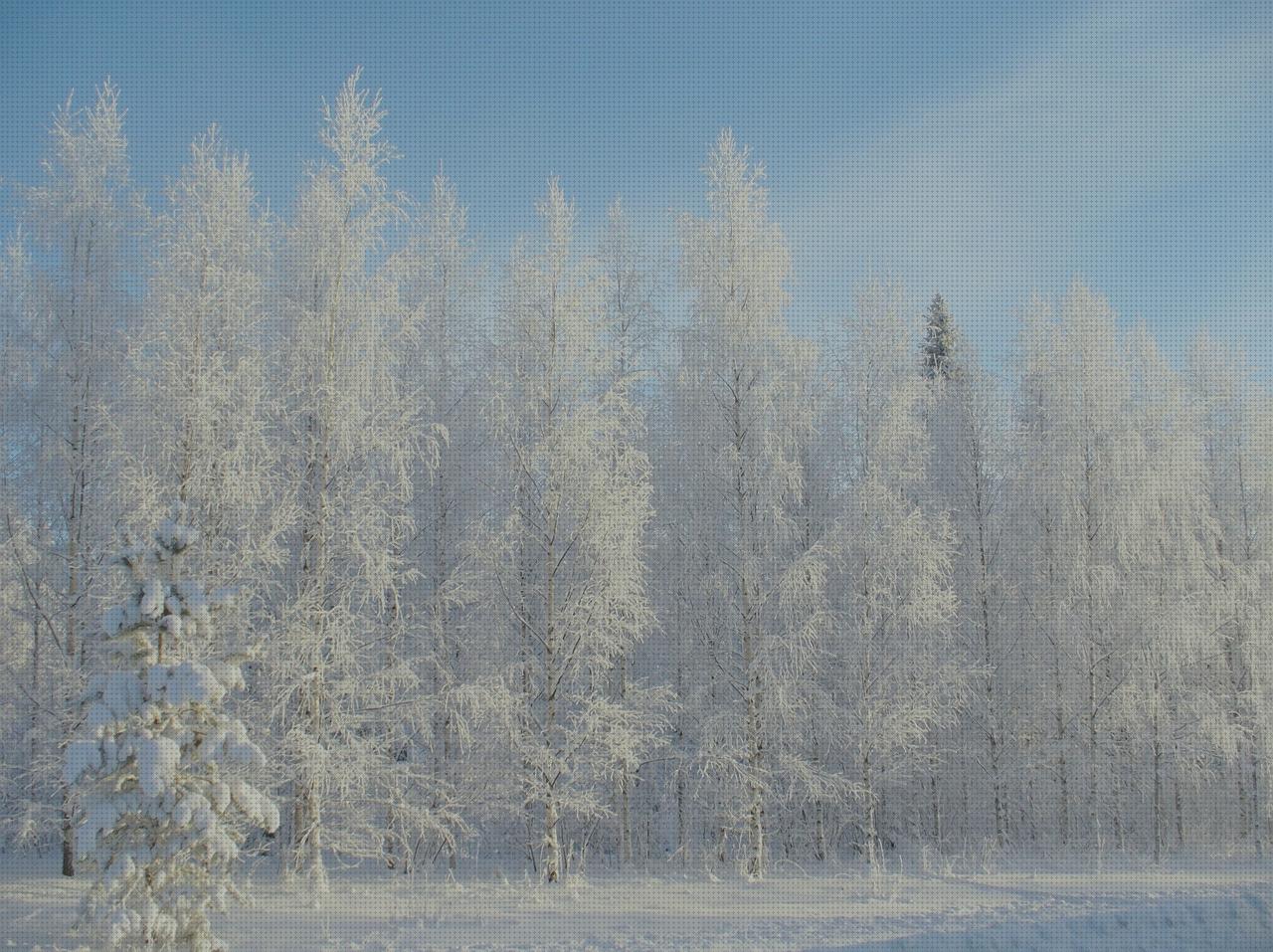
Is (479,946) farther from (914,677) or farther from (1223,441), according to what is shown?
(1223,441)

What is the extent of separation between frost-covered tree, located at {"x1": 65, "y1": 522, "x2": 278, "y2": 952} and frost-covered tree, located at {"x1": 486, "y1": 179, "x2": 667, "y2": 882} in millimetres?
5312

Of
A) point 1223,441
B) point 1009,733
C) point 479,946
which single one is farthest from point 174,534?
point 1223,441

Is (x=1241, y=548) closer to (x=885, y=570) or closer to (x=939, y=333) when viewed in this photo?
(x=885, y=570)

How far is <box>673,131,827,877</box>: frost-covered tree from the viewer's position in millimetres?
15055

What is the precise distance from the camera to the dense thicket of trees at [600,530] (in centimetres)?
1316

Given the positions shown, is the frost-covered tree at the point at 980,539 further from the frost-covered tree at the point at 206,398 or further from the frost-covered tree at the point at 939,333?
the frost-covered tree at the point at 206,398

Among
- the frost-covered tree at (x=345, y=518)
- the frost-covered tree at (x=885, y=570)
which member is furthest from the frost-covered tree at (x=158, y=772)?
the frost-covered tree at (x=885, y=570)

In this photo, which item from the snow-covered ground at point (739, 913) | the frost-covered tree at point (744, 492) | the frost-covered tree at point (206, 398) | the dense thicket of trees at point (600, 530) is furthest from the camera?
the frost-covered tree at point (744, 492)

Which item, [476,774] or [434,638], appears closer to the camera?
[476,774]

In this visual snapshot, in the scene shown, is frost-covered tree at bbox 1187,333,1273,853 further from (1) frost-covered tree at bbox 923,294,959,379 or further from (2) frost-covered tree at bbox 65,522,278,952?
(2) frost-covered tree at bbox 65,522,278,952

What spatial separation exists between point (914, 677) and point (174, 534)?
12.6 metres

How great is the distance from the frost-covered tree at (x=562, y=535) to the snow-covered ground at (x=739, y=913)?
1.96m

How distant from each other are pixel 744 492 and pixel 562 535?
3.22 m

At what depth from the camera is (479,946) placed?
9.02 metres
